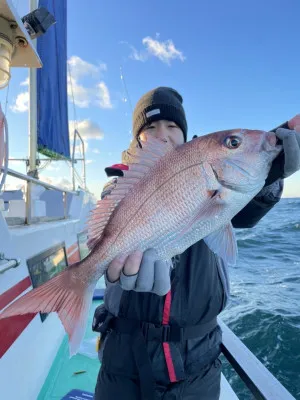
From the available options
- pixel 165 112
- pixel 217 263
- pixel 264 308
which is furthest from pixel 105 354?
pixel 264 308

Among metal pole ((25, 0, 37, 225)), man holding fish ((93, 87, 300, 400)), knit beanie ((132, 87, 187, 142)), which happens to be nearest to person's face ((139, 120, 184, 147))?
knit beanie ((132, 87, 187, 142))

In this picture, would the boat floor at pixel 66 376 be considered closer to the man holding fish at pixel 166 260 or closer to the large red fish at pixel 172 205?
the man holding fish at pixel 166 260

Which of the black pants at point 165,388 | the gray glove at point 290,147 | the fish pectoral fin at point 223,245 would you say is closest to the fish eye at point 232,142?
the gray glove at point 290,147

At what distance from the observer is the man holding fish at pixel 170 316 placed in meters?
1.33

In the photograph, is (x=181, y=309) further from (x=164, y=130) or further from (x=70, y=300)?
(x=164, y=130)

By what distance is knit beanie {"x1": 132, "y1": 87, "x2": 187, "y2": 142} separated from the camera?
7.02 feet

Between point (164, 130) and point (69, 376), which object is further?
point (69, 376)

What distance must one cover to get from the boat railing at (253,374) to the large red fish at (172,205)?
3.41 ft

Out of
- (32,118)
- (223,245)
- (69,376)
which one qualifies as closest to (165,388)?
(223,245)

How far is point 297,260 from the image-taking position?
360 inches

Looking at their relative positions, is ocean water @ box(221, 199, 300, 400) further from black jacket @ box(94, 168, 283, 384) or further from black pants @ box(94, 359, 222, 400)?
black jacket @ box(94, 168, 283, 384)

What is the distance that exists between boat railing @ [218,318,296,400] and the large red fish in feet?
3.41

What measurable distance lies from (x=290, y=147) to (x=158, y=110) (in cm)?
116

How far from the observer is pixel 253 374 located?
1.96 metres
